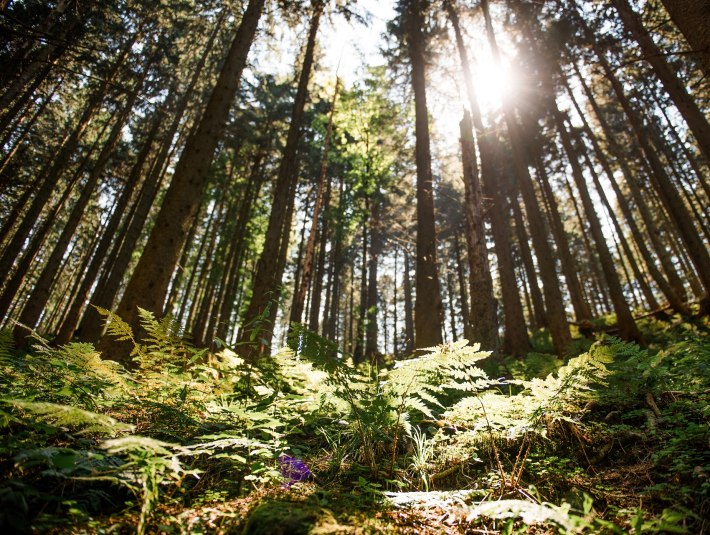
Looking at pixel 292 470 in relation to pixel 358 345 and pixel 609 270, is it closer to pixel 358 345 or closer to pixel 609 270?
pixel 609 270

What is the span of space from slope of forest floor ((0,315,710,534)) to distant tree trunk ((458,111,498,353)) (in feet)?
10.0

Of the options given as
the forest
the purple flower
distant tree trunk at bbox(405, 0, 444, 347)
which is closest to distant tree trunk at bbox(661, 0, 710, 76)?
the forest

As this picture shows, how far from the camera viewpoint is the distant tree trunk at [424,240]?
8492 millimetres

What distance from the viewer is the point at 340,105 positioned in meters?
15.9

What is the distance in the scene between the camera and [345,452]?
2656mm

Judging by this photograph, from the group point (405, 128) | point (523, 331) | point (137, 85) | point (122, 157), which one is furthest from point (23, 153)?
point (523, 331)

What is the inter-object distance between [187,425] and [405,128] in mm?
13802

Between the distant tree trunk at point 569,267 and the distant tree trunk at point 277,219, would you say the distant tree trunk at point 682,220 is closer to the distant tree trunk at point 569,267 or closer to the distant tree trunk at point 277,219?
the distant tree trunk at point 569,267

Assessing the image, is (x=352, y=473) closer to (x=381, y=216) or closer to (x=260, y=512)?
(x=260, y=512)

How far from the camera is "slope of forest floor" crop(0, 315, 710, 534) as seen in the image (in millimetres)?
1503

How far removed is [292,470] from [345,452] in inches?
23.8

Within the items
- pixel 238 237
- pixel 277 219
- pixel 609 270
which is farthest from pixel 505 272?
pixel 238 237

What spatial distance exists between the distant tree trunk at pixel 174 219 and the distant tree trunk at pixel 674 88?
7.05m

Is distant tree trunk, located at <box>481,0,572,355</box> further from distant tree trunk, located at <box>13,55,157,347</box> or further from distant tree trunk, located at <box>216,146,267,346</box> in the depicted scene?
→ distant tree trunk, located at <box>216,146,267,346</box>
